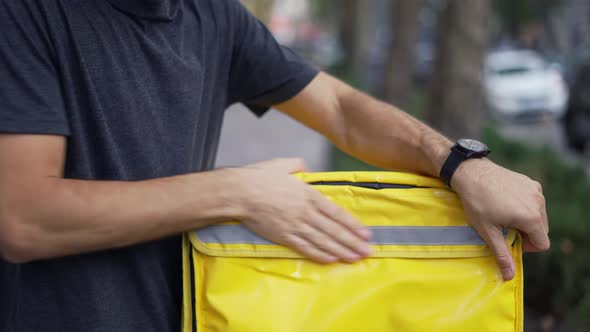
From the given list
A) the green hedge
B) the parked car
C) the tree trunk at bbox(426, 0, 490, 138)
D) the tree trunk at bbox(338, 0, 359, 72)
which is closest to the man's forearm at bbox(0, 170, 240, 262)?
the green hedge

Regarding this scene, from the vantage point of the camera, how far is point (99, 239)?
1493mm

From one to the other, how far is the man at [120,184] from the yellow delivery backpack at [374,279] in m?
0.04

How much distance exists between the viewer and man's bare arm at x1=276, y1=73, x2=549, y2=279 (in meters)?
1.55

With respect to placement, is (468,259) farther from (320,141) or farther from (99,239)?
(320,141)

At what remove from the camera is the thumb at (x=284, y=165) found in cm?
167

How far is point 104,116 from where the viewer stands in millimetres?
1558

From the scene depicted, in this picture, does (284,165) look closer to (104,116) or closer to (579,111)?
(104,116)

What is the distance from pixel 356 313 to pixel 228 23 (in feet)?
2.63

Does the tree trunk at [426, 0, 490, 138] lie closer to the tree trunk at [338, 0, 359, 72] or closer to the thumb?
the thumb

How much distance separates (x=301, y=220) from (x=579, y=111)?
11826 millimetres

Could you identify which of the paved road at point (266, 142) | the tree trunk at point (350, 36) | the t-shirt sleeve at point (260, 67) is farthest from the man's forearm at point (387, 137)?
the tree trunk at point (350, 36)

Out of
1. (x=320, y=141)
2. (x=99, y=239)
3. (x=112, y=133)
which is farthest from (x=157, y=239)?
(x=320, y=141)

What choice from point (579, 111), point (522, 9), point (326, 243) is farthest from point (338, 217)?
point (522, 9)

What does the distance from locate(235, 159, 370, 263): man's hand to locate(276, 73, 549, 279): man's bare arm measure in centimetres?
25
